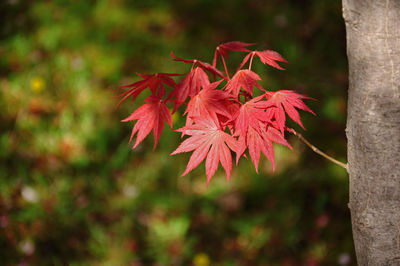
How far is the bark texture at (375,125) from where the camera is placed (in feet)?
2.49

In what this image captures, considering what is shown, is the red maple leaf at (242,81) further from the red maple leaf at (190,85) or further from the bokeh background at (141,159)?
the bokeh background at (141,159)

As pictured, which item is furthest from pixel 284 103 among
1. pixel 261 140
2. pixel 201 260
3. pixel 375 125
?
pixel 201 260

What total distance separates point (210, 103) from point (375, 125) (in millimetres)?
363

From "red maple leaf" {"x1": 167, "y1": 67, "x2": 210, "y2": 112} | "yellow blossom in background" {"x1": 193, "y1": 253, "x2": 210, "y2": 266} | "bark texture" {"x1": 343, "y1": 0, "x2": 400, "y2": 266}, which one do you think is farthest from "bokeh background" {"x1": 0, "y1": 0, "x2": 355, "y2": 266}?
"red maple leaf" {"x1": 167, "y1": 67, "x2": 210, "y2": 112}

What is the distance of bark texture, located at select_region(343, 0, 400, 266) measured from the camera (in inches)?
29.9

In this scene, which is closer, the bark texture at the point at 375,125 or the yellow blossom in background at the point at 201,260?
the bark texture at the point at 375,125

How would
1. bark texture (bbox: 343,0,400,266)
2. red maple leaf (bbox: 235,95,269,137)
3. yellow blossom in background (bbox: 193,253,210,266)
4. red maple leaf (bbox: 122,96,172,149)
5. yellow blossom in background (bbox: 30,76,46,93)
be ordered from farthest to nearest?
yellow blossom in background (bbox: 30,76,46,93) → yellow blossom in background (bbox: 193,253,210,266) → red maple leaf (bbox: 122,96,172,149) → red maple leaf (bbox: 235,95,269,137) → bark texture (bbox: 343,0,400,266)

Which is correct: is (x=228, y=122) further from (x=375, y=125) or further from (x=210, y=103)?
(x=375, y=125)

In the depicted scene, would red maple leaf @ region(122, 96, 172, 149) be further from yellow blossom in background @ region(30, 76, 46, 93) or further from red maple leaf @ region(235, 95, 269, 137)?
yellow blossom in background @ region(30, 76, 46, 93)

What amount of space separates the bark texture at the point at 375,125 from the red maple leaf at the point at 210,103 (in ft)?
0.94

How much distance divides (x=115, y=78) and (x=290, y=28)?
1.34 m

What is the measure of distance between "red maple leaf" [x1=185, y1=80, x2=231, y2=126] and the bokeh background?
103 cm

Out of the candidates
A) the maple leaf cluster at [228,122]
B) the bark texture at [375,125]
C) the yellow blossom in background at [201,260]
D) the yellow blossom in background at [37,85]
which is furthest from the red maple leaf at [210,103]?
the yellow blossom in background at [37,85]

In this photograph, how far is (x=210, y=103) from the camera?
2.99ft
